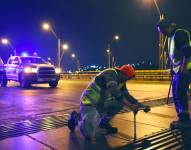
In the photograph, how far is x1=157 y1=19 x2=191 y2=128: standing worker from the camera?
535 cm

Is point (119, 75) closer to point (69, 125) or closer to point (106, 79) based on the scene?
point (106, 79)

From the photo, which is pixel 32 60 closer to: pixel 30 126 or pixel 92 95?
pixel 30 126

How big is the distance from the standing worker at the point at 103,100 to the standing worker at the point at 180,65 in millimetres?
1011

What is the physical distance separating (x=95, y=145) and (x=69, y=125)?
1.03 m

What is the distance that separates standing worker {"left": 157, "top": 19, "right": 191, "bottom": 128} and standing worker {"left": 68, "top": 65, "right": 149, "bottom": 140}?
3.32 feet

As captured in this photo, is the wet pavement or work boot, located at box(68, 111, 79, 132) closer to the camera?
the wet pavement

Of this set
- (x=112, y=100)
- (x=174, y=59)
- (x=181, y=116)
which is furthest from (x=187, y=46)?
(x=112, y=100)

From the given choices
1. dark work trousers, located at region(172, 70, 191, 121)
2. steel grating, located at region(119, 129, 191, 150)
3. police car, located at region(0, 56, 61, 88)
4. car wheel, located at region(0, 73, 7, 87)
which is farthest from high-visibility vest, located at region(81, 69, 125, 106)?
car wheel, located at region(0, 73, 7, 87)

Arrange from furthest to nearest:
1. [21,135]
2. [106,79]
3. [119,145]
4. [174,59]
Answer: [174,59]
[21,135]
[106,79]
[119,145]

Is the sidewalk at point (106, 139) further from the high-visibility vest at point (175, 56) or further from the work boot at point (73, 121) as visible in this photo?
the high-visibility vest at point (175, 56)

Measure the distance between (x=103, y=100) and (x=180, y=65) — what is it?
1.66 m

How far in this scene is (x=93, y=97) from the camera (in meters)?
4.77

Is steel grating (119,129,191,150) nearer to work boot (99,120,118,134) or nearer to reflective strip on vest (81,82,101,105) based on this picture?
work boot (99,120,118,134)

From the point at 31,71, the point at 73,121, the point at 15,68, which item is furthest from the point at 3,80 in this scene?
the point at 73,121
